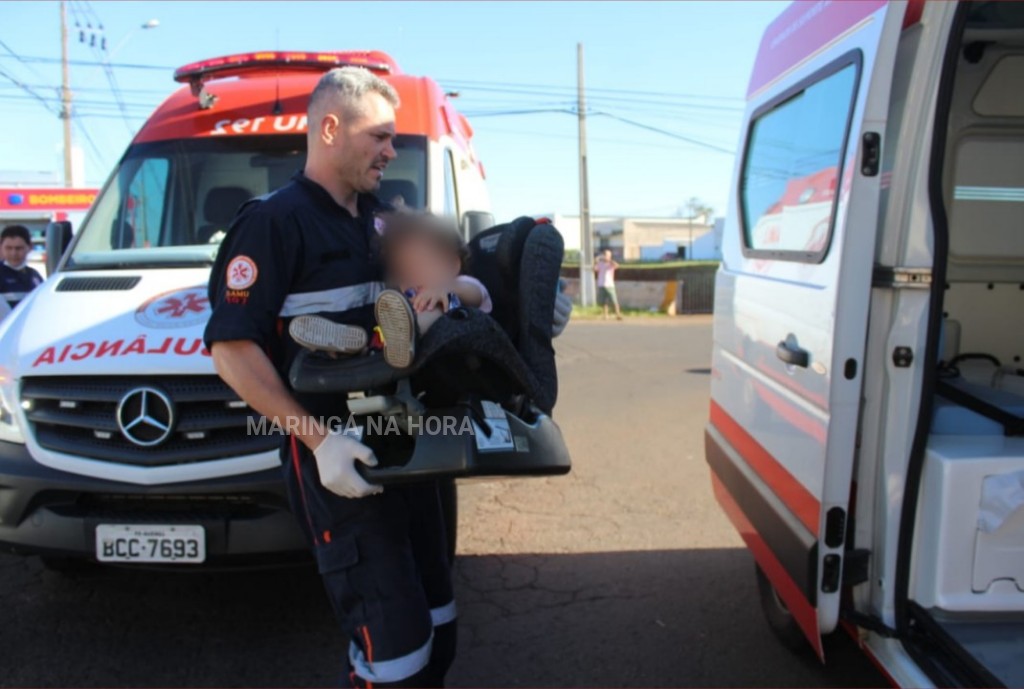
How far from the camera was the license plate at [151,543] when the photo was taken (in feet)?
9.70

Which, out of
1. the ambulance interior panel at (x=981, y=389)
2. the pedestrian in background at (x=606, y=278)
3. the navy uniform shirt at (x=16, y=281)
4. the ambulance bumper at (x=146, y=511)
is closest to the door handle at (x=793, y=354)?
the ambulance interior panel at (x=981, y=389)

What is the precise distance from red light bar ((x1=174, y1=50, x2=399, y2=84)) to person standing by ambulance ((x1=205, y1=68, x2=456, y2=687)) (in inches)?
109

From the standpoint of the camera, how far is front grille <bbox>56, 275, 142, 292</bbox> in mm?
3617

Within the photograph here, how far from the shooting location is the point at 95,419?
307 cm

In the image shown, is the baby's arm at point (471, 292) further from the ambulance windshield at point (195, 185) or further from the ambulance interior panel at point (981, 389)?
the ambulance windshield at point (195, 185)

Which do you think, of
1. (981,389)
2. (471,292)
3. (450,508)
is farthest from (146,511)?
(981,389)

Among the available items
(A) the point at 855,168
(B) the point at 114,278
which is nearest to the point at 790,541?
(A) the point at 855,168

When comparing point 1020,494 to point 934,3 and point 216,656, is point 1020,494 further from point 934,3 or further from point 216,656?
point 216,656

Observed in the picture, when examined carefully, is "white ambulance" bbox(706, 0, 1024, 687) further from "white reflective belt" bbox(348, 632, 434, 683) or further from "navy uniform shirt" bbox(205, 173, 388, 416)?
"navy uniform shirt" bbox(205, 173, 388, 416)

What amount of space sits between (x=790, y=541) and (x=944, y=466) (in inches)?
22.2

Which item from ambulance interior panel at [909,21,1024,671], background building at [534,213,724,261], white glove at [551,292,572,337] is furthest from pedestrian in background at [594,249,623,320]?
background building at [534,213,724,261]

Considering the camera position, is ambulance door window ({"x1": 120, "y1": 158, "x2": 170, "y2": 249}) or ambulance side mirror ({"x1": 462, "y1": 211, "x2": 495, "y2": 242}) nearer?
ambulance side mirror ({"x1": 462, "y1": 211, "x2": 495, "y2": 242})

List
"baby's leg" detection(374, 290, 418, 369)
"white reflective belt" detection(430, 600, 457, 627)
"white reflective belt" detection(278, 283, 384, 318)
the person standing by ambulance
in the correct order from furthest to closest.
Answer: "white reflective belt" detection(430, 600, 457, 627) → "white reflective belt" detection(278, 283, 384, 318) → the person standing by ambulance → "baby's leg" detection(374, 290, 418, 369)

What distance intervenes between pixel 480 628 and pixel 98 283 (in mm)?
2419
